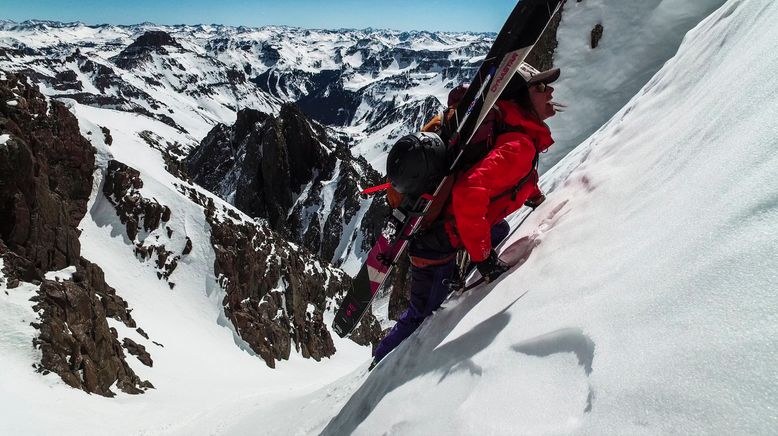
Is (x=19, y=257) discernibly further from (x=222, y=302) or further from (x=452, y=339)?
(x=452, y=339)

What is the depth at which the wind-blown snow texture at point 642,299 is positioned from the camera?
66.9 inches

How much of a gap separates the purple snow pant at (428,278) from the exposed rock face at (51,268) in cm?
1546

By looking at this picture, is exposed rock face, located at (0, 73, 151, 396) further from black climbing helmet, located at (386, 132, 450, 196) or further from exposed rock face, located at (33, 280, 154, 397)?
black climbing helmet, located at (386, 132, 450, 196)

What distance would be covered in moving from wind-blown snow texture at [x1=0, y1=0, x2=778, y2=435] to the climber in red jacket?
43cm

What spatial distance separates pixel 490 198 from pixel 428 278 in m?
1.41

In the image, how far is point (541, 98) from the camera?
4.66 m

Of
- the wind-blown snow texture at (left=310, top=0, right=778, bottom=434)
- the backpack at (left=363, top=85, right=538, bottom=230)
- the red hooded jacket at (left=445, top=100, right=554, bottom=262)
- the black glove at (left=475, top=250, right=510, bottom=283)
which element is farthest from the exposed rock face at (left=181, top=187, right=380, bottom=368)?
the wind-blown snow texture at (left=310, top=0, right=778, bottom=434)

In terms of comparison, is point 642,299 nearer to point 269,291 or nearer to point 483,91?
point 483,91

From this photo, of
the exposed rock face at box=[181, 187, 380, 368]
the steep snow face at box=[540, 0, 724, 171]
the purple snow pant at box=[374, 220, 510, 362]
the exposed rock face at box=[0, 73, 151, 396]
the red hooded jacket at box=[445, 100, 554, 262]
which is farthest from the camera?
the exposed rock face at box=[181, 187, 380, 368]

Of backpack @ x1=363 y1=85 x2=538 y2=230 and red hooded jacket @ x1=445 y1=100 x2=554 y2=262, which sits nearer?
red hooded jacket @ x1=445 y1=100 x2=554 y2=262

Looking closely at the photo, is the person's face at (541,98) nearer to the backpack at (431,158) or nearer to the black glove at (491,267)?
the backpack at (431,158)

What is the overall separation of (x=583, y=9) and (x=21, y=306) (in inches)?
855

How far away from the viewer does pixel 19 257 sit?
17.7 metres

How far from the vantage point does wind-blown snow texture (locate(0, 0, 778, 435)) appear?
1700 millimetres
